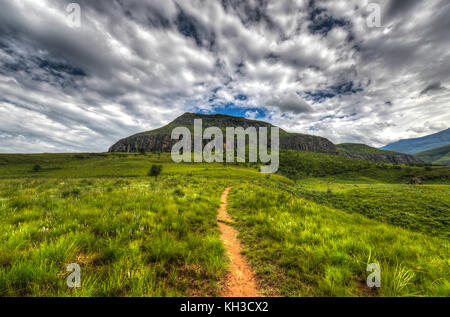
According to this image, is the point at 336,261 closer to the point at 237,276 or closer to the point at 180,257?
the point at 237,276

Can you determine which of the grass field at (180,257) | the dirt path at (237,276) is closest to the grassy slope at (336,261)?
the grass field at (180,257)

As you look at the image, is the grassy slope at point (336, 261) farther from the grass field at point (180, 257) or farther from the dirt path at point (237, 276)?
the dirt path at point (237, 276)

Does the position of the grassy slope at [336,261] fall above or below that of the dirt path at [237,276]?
above

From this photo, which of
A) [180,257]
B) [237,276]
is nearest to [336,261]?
[237,276]

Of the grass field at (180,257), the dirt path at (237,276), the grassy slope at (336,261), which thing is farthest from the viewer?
the dirt path at (237,276)

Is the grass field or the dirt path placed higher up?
the grass field

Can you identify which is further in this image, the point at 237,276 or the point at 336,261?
the point at 336,261

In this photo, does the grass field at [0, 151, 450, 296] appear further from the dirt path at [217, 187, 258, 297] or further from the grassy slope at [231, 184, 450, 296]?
the dirt path at [217, 187, 258, 297]

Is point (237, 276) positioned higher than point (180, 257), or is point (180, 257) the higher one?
point (180, 257)

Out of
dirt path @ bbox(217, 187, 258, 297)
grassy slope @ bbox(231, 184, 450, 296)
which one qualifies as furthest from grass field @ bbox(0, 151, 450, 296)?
dirt path @ bbox(217, 187, 258, 297)
